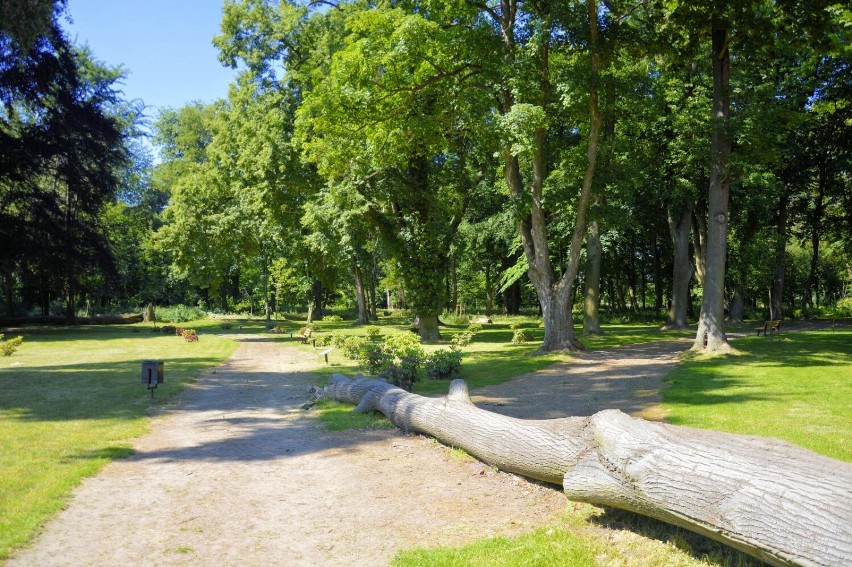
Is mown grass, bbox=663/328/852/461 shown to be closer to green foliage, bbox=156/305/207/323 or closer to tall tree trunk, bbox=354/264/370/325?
tall tree trunk, bbox=354/264/370/325

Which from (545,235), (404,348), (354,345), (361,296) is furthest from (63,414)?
(361,296)

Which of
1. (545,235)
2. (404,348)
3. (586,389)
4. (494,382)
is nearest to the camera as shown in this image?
(586,389)

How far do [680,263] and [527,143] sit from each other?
1665 cm

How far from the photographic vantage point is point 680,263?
30.9 meters

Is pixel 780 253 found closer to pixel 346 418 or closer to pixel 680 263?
pixel 680 263

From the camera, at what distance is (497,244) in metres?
41.5

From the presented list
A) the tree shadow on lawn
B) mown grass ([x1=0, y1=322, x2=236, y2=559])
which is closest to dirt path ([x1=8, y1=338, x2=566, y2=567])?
mown grass ([x1=0, y1=322, x2=236, y2=559])

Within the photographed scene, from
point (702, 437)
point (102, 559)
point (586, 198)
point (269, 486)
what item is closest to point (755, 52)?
point (586, 198)

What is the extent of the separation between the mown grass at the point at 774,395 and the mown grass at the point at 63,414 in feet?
26.1

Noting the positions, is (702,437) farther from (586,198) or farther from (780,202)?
(780,202)

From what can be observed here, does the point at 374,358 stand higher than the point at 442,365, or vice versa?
the point at 374,358

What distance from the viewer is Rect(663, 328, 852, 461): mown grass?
8477 mm

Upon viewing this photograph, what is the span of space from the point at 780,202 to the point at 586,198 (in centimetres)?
1916

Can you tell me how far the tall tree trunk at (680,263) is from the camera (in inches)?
1211
